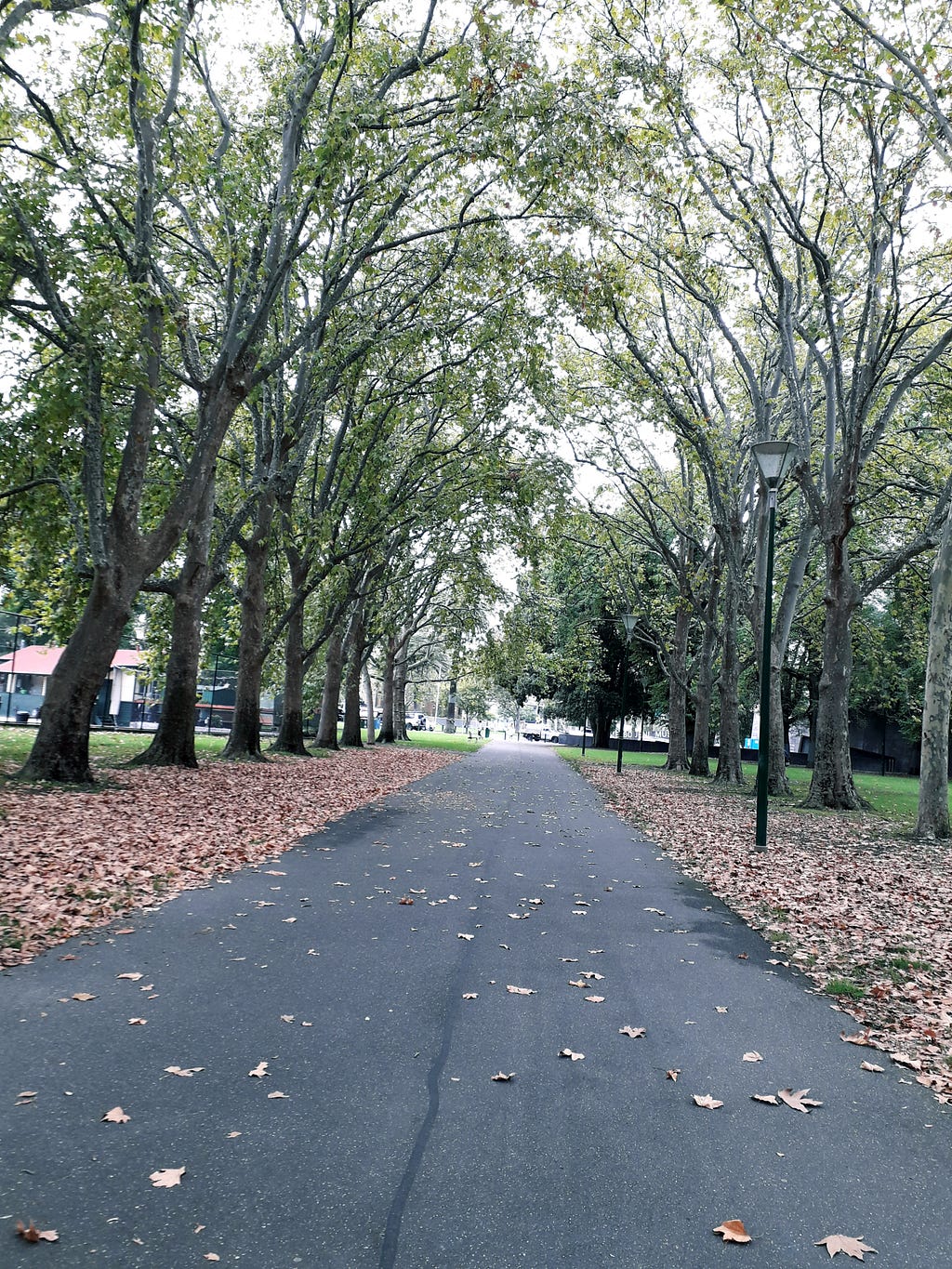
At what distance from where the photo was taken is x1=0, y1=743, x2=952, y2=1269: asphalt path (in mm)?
2844

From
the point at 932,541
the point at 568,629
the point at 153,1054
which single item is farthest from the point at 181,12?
the point at 568,629

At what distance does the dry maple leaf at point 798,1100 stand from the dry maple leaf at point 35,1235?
119 inches

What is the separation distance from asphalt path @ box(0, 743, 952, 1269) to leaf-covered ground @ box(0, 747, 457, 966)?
505 millimetres

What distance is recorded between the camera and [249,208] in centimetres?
1108

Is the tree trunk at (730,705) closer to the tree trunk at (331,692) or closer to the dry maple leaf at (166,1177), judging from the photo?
the tree trunk at (331,692)

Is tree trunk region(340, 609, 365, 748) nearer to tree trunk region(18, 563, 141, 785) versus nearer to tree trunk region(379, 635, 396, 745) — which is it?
tree trunk region(379, 635, 396, 745)

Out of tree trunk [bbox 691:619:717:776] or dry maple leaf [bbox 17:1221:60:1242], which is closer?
dry maple leaf [bbox 17:1221:60:1242]

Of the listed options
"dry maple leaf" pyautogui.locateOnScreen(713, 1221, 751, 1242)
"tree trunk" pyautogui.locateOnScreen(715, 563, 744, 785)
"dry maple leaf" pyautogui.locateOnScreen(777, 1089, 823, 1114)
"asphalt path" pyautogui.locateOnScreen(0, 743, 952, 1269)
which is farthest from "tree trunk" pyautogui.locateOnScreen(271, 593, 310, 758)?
"dry maple leaf" pyautogui.locateOnScreen(713, 1221, 751, 1242)

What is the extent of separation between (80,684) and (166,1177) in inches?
418

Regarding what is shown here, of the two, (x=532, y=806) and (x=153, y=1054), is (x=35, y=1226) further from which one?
(x=532, y=806)

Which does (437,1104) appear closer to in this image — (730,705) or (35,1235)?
(35,1235)

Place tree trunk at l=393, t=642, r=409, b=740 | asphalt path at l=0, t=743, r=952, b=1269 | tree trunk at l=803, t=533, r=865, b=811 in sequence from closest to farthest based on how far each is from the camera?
asphalt path at l=0, t=743, r=952, b=1269 < tree trunk at l=803, t=533, r=865, b=811 < tree trunk at l=393, t=642, r=409, b=740

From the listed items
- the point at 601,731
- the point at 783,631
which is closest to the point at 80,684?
the point at 783,631

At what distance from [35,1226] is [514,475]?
19.5 m
